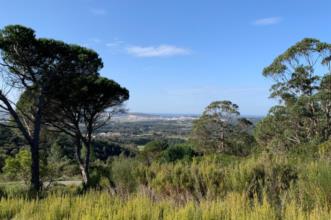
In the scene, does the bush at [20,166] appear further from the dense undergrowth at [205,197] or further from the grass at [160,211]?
the grass at [160,211]

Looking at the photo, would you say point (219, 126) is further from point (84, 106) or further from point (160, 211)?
point (160, 211)

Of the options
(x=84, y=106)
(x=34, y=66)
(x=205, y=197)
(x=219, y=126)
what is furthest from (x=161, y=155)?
(x=205, y=197)

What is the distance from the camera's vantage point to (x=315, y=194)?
3.55 meters

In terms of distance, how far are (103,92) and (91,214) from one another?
14078 mm

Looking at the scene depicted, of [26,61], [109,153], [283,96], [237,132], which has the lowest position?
[109,153]

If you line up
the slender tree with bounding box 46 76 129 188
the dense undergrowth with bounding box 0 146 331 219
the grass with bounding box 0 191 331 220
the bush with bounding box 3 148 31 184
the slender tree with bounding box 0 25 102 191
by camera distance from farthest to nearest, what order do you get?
the bush with bounding box 3 148 31 184
the slender tree with bounding box 46 76 129 188
the slender tree with bounding box 0 25 102 191
the dense undergrowth with bounding box 0 146 331 219
the grass with bounding box 0 191 331 220

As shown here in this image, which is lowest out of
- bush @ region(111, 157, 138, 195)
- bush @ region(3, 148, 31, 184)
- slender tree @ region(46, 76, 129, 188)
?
bush @ region(3, 148, 31, 184)

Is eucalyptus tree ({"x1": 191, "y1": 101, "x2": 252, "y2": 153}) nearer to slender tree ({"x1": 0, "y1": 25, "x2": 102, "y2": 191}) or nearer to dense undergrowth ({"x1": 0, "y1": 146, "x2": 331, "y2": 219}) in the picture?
slender tree ({"x1": 0, "y1": 25, "x2": 102, "y2": 191})

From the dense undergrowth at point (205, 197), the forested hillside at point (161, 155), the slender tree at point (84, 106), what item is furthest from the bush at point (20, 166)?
the dense undergrowth at point (205, 197)

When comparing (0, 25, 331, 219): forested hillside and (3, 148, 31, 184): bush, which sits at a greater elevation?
(0, 25, 331, 219): forested hillside

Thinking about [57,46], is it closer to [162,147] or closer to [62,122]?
[62,122]

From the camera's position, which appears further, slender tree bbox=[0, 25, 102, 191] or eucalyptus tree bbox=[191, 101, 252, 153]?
eucalyptus tree bbox=[191, 101, 252, 153]

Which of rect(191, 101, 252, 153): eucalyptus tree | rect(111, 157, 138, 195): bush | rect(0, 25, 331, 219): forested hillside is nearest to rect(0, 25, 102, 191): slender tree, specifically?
rect(0, 25, 331, 219): forested hillside

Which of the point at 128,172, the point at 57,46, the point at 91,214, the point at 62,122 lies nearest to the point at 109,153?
the point at 62,122
